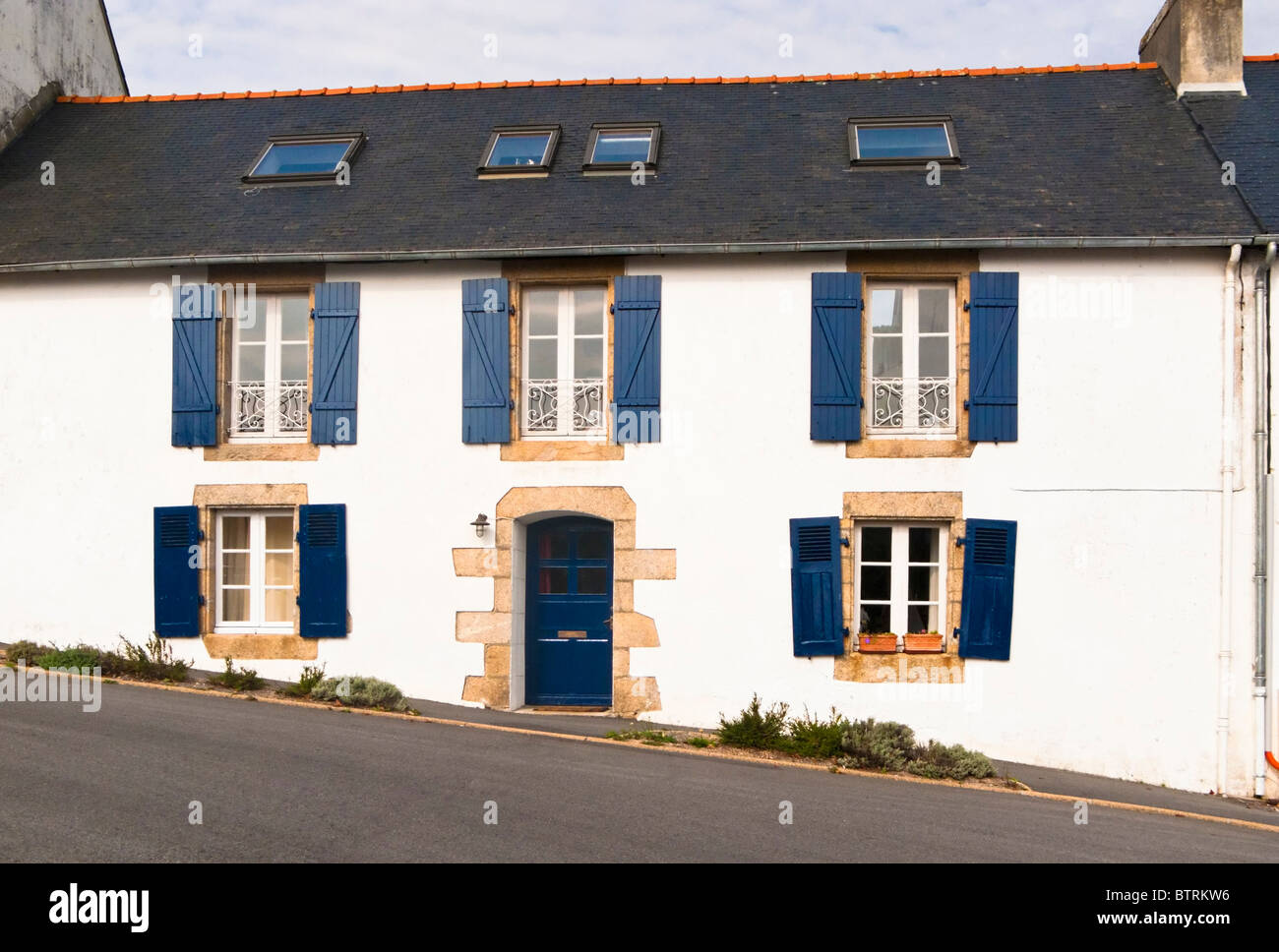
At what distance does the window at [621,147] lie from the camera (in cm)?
1246

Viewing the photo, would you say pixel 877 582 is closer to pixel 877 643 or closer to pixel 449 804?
pixel 877 643

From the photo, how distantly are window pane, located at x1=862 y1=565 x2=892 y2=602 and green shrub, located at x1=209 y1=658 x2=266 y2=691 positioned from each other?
17.6ft

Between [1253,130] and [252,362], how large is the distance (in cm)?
988

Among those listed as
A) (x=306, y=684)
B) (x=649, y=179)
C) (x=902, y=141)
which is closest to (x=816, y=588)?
(x=649, y=179)

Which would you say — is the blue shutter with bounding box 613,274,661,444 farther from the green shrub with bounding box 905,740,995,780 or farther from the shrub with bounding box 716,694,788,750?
the green shrub with bounding box 905,740,995,780

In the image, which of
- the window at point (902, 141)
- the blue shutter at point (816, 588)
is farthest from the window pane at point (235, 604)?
the window at point (902, 141)

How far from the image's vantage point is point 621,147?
12.9 meters

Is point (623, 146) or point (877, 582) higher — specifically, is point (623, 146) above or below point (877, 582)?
above

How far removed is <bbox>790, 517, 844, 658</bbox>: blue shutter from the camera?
10.8m

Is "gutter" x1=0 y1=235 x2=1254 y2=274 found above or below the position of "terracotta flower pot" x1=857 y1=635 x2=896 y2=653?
above

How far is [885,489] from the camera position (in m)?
10.9

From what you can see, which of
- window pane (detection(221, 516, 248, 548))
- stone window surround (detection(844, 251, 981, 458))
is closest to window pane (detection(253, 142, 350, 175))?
window pane (detection(221, 516, 248, 548))
